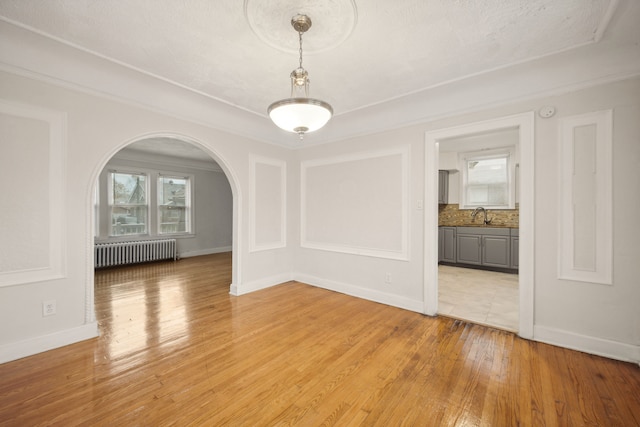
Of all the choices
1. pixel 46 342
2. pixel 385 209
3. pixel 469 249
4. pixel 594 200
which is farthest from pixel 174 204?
pixel 594 200

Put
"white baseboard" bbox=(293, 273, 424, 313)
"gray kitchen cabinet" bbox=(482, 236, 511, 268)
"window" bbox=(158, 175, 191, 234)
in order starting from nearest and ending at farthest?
"white baseboard" bbox=(293, 273, 424, 313), "gray kitchen cabinet" bbox=(482, 236, 511, 268), "window" bbox=(158, 175, 191, 234)

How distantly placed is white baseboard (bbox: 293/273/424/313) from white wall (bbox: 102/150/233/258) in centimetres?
429

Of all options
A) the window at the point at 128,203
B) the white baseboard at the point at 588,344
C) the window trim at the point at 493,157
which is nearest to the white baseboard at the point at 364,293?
the white baseboard at the point at 588,344

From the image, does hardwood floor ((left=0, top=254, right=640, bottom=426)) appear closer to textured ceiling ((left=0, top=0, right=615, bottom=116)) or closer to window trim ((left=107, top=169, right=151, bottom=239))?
textured ceiling ((left=0, top=0, right=615, bottom=116))

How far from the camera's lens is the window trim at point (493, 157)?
5.96 meters

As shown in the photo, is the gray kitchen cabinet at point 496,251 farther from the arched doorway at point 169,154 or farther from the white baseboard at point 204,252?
the white baseboard at point 204,252

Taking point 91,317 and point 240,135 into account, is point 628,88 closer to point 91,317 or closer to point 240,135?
point 240,135

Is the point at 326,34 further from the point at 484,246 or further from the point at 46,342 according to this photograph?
the point at 484,246

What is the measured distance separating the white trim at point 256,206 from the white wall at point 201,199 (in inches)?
153

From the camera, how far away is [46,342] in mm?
2492

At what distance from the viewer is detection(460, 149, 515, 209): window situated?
19.7 ft

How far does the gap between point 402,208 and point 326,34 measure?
230cm

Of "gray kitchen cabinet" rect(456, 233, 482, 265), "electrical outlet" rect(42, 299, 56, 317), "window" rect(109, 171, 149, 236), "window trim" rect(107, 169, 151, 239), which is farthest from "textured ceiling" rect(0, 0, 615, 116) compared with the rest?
"window" rect(109, 171, 149, 236)

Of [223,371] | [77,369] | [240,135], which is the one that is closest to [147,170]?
[240,135]
